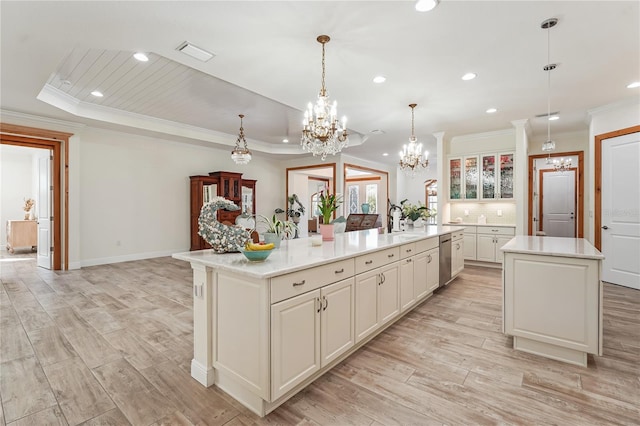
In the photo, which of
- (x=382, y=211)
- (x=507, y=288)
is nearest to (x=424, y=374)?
(x=507, y=288)

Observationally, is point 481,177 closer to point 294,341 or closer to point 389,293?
point 389,293

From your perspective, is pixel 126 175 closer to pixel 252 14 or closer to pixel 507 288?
pixel 252 14

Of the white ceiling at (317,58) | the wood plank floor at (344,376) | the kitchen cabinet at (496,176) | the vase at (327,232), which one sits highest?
the white ceiling at (317,58)

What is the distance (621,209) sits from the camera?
4.63 meters

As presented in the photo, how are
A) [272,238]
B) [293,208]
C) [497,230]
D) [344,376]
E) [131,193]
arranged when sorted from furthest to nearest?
1. [293,208]
2. [131,193]
3. [497,230]
4. [272,238]
5. [344,376]

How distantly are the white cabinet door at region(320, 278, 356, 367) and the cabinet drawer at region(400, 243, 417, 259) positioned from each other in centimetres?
97

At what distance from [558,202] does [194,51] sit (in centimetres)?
821

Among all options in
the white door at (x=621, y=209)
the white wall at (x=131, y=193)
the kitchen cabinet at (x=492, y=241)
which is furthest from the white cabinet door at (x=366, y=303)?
the white wall at (x=131, y=193)

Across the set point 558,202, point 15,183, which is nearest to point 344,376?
point 558,202

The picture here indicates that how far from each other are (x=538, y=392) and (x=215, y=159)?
769 cm

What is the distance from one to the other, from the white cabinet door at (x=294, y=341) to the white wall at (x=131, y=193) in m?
5.76

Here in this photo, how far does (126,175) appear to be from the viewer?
633 centimetres

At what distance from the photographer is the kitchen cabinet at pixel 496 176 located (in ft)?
19.5

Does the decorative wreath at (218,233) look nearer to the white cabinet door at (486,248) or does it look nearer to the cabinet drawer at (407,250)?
the cabinet drawer at (407,250)
